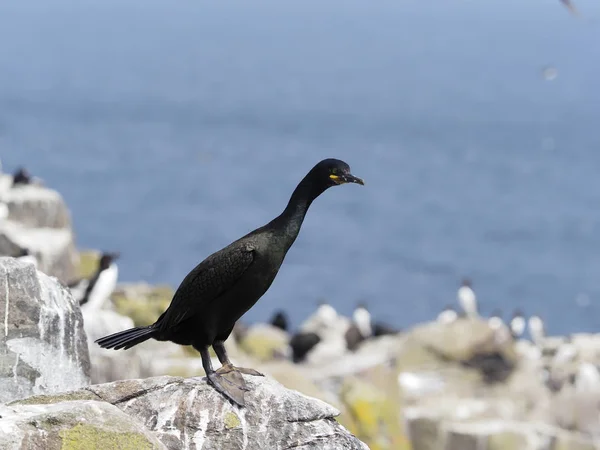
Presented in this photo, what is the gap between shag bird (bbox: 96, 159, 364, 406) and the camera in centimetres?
676

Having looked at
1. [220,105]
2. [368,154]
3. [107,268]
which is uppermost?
[220,105]

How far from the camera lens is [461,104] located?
14612 centimetres

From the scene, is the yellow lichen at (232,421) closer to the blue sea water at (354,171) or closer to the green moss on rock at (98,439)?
the green moss on rock at (98,439)

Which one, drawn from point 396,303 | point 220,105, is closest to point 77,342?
point 396,303

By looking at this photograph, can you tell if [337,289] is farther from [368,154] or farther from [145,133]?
[145,133]

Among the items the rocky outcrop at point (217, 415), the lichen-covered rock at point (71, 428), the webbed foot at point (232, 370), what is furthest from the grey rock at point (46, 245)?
the lichen-covered rock at point (71, 428)

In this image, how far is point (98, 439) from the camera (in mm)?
5098

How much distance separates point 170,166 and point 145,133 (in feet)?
68.5

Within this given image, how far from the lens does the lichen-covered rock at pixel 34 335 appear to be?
23.2 feet

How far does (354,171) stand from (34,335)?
80.5 m

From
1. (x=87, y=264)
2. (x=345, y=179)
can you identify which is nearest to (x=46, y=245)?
(x=87, y=264)

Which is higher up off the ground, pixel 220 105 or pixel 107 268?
pixel 220 105

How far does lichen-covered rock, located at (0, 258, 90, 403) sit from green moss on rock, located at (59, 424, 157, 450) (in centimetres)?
208

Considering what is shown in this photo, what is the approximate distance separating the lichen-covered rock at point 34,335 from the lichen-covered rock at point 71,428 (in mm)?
1804
